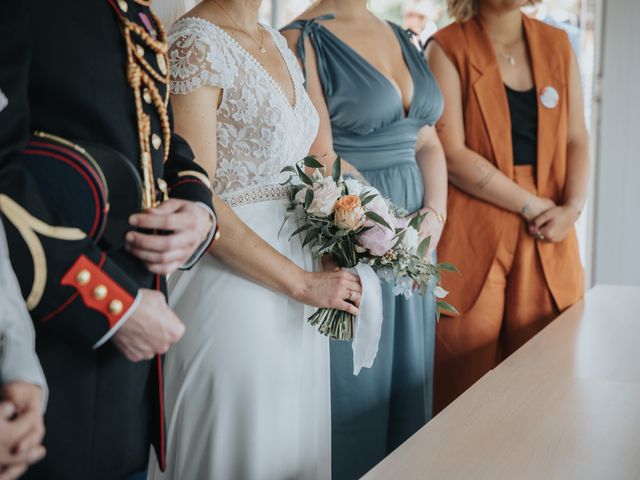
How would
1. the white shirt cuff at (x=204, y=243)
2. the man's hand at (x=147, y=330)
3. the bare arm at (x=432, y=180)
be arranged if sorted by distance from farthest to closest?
the bare arm at (x=432, y=180) → the white shirt cuff at (x=204, y=243) → the man's hand at (x=147, y=330)

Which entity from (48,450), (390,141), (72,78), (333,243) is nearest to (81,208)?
(72,78)

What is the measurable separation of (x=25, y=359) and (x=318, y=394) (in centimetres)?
98

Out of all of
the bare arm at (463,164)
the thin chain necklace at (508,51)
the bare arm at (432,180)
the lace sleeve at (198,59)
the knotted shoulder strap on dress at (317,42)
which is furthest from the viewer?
the thin chain necklace at (508,51)

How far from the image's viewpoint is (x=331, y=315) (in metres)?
1.83

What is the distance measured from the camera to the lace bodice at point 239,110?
165cm

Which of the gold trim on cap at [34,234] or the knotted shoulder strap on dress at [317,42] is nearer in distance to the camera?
the gold trim on cap at [34,234]

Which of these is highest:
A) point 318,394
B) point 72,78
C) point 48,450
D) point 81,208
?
point 72,78

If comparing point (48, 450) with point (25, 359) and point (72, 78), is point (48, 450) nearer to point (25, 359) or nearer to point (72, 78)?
point (25, 359)

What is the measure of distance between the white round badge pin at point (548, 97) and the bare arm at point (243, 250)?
4.37 feet

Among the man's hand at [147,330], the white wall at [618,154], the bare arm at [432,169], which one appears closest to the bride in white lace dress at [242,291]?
the man's hand at [147,330]

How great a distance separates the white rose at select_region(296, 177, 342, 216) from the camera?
176 centimetres

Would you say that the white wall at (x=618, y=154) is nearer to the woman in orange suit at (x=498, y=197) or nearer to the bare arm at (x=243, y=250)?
the woman in orange suit at (x=498, y=197)

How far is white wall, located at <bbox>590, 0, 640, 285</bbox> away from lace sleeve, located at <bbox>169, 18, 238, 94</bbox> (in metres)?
3.05

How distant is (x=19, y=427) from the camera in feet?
3.09
